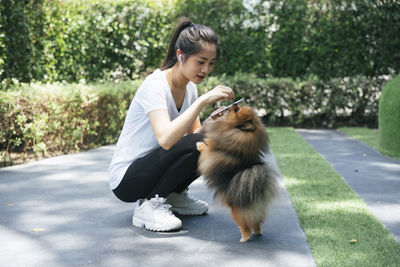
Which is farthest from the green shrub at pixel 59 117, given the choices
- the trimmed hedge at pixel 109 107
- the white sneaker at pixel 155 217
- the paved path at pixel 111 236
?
the white sneaker at pixel 155 217

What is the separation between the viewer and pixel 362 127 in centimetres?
1036

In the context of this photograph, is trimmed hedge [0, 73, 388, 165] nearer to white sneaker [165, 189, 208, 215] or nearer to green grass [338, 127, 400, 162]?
green grass [338, 127, 400, 162]

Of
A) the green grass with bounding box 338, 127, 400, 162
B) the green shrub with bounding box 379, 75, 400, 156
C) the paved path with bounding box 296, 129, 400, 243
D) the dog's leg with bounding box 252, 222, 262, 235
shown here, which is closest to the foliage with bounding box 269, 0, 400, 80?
the green grass with bounding box 338, 127, 400, 162

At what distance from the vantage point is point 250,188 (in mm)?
3035

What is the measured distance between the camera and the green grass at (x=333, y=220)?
9.68ft

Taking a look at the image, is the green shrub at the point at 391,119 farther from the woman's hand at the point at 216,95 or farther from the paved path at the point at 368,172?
the woman's hand at the point at 216,95

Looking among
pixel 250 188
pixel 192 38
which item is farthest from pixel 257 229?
pixel 192 38

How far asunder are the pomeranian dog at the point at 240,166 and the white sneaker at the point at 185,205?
2.74 feet

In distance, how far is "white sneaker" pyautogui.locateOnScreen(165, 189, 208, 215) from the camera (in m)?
3.99

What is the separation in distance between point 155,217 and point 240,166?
0.84 m

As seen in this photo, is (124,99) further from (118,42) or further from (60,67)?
(118,42)

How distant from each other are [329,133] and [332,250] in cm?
680

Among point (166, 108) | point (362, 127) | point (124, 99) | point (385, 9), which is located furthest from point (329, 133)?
point (166, 108)

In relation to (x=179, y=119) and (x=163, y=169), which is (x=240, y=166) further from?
(x=163, y=169)
